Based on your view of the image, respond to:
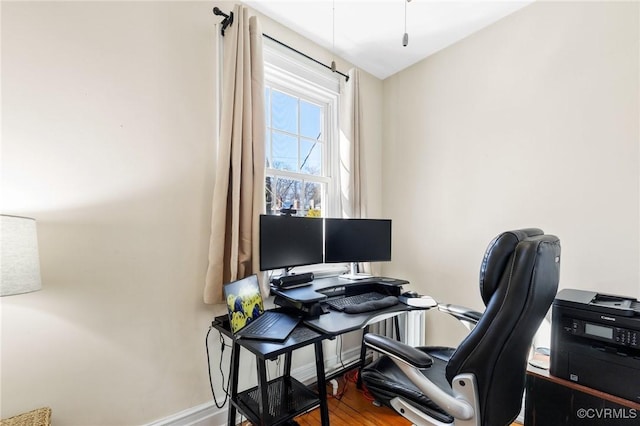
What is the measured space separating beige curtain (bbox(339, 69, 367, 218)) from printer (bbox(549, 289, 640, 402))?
1.41 metres

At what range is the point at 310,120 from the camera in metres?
2.39

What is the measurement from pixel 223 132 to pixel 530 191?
6.28ft

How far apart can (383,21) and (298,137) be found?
99 centimetres

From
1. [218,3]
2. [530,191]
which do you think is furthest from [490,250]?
[218,3]

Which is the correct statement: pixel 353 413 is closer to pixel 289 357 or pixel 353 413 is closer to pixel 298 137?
pixel 289 357

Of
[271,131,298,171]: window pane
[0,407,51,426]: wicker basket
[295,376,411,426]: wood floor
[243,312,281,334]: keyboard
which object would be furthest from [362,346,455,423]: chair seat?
[271,131,298,171]: window pane

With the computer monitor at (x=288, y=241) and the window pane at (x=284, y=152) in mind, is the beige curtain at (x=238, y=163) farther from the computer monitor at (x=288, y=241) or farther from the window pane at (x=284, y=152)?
the window pane at (x=284, y=152)

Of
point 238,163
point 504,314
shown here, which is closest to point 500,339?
point 504,314

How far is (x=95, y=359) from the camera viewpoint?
4.44 feet

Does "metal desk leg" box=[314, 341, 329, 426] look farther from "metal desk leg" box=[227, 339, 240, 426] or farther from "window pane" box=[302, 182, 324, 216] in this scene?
"window pane" box=[302, 182, 324, 216]

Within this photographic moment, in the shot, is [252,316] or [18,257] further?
[252,316]

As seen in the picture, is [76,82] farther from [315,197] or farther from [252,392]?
[252,392]

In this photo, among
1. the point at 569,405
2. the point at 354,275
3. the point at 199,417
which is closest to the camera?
the point at 569,405

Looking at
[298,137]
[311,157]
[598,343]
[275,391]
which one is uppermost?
[298,137]
